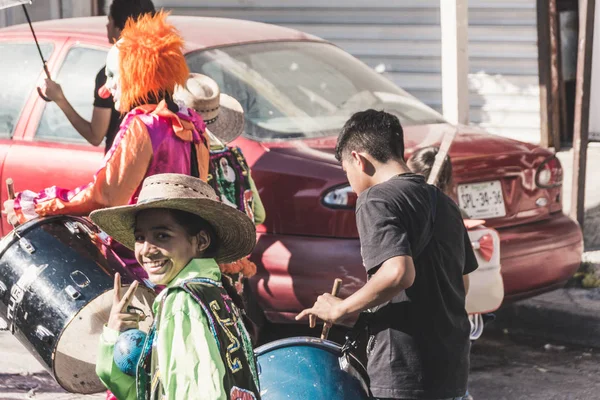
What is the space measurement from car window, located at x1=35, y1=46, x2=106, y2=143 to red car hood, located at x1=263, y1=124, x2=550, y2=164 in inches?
41.1

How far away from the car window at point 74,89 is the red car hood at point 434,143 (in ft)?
3.43

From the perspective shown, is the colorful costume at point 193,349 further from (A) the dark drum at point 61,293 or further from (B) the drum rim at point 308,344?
(A) the dark drum at point 61,293

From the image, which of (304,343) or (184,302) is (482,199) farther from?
(184,302)

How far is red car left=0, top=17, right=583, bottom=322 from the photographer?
5.31 metres

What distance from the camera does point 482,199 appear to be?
571 cm

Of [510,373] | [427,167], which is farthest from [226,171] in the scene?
[510,373]

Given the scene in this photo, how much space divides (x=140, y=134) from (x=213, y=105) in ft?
→ 2.45

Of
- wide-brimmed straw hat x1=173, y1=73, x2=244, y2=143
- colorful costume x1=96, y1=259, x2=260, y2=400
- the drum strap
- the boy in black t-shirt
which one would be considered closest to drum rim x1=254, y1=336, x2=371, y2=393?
the boy in black t-shirt

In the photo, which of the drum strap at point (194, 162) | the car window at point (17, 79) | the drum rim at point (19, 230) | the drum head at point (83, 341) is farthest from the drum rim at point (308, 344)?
the car window at point (17, 79)

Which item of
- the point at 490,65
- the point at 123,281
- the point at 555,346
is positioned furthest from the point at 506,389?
the point at 490,65

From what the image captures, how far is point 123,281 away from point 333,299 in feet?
3.81

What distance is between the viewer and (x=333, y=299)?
3479 mm

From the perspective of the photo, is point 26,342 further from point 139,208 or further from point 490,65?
point 490,65

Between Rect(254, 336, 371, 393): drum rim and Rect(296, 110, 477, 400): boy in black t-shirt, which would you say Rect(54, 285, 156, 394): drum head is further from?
Rect(296, 110, 477, 400): boy in black t-shirt
